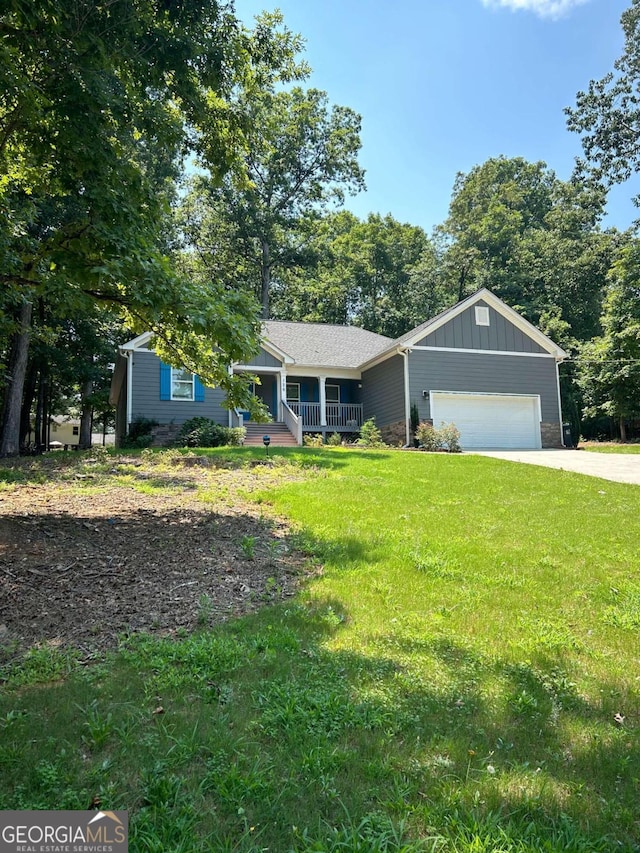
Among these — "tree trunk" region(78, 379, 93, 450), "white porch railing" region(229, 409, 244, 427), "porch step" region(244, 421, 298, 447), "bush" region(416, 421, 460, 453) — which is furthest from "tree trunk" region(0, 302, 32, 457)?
"bush" region(416, 421, 460, 453)

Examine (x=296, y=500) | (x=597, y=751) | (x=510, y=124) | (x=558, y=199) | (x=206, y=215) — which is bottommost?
(x=597, y=751)

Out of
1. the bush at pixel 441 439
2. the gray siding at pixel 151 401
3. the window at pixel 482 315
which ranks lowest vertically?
the bush at pixel 441 439

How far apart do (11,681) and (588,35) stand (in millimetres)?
20362

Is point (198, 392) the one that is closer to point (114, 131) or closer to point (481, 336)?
point (481, 336)

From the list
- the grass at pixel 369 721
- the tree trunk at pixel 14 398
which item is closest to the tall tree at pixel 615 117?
the tree trunk at pixel 14 398

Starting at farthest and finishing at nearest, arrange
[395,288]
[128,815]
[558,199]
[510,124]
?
[558,199] → [395,288] → [510,124] → [128,815]

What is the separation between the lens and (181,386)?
54.9ft

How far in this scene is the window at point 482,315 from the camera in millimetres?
18391

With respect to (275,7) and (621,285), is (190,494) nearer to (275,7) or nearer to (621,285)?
(275,7)

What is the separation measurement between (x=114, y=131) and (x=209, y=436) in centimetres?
962

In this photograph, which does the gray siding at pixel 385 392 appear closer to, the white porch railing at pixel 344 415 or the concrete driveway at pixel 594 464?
the white porch railing at pixel 344 415

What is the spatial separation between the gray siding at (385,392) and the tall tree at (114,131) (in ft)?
38.8

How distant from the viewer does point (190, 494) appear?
7.87 metres

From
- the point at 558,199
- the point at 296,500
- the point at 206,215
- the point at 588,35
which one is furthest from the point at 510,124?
the point at 558,199
